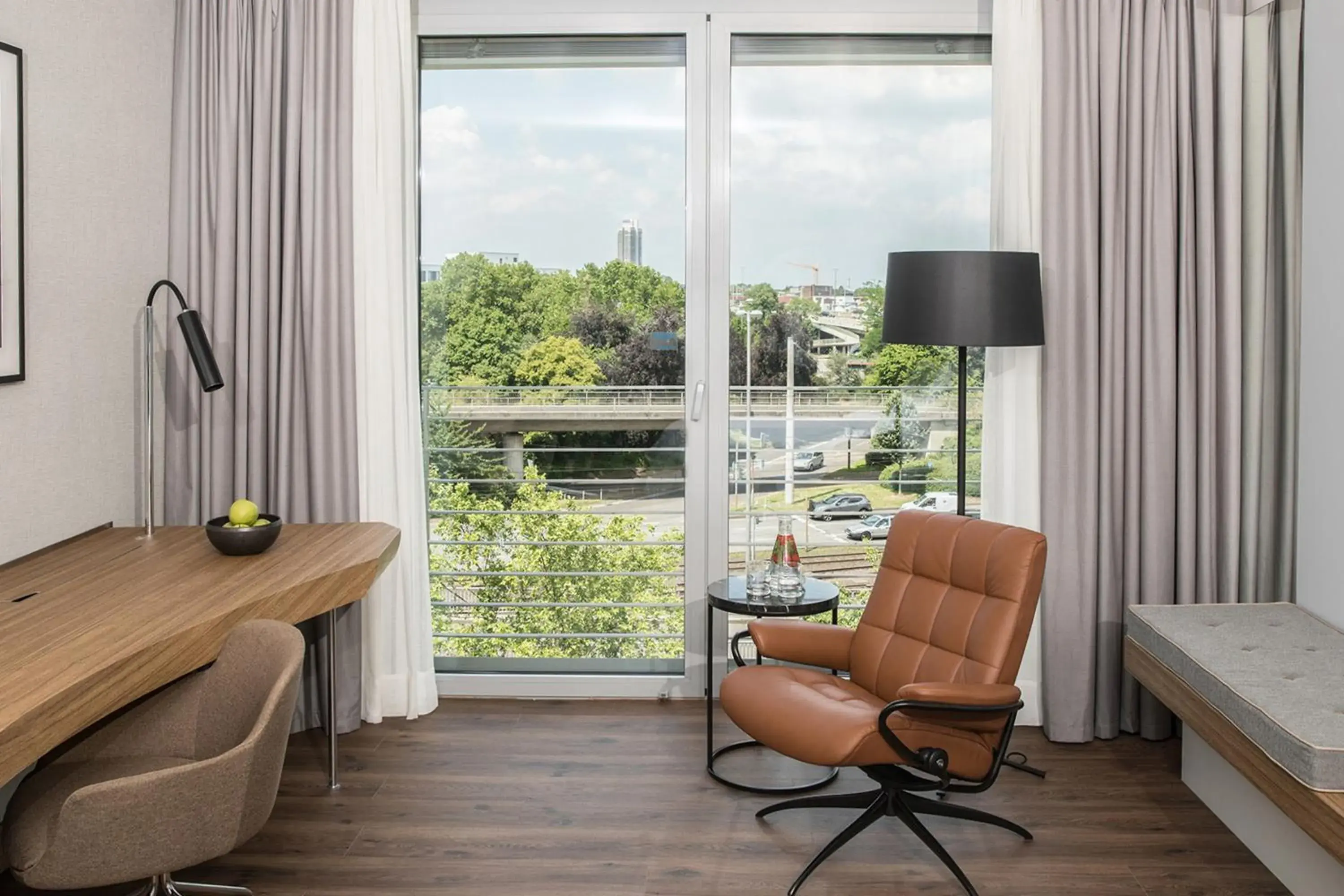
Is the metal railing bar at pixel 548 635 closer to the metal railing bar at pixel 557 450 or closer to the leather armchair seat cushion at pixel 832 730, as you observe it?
the metal railing bar at pixel 557 450

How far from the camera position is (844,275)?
429 centimetres

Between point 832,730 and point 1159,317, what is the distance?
1970mm

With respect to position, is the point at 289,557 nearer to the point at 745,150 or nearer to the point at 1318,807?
the point at 745,150

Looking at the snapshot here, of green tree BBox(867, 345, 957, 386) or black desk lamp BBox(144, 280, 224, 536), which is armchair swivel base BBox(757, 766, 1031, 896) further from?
black desk lamp BBox(144, 280, 224, 536)

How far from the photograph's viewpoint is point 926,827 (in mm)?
3133

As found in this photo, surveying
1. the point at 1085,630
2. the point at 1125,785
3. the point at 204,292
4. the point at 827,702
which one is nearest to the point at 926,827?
the point at 827,702

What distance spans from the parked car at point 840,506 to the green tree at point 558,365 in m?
0.95

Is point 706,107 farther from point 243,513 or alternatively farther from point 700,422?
point 243,513

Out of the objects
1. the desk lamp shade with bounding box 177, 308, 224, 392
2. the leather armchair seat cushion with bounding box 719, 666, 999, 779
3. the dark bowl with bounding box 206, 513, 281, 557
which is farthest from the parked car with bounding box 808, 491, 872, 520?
Result: the desk lamp shade with bounding box 177, 308, 224, 392

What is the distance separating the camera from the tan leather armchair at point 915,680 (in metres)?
2.87

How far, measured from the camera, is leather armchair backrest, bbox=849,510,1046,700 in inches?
122

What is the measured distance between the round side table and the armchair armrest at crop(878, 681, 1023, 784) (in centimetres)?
70

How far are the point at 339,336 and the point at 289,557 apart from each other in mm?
983

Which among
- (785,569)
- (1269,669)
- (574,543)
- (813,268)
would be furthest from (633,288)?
(1269,669)
